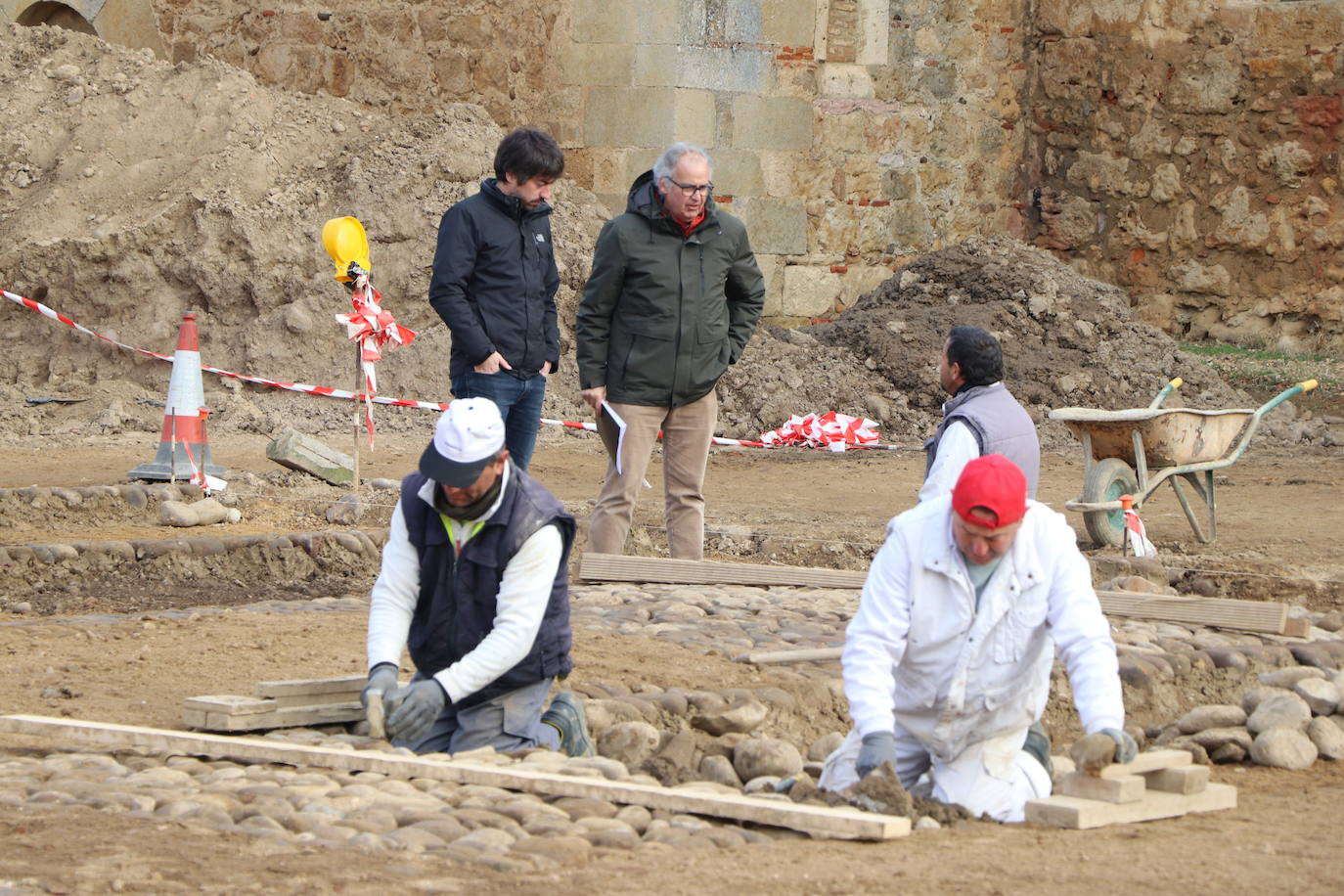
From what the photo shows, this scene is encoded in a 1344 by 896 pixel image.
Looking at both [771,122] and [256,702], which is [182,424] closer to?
[256,702]

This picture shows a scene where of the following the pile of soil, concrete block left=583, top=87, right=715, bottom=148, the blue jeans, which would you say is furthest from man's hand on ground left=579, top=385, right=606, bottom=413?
concrete block left=583, top=87, right=715, bottom=148

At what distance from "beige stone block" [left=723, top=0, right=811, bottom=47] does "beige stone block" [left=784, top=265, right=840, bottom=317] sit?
2303 mm

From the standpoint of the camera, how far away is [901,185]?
18141 millimetres

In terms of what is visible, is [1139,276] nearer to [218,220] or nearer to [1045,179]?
[1045,179]

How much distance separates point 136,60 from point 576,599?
10.0 m

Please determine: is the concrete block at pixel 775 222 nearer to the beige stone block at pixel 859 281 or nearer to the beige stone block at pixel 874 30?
the beige stone block at pixel 859 281

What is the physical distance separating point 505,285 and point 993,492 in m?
4.05

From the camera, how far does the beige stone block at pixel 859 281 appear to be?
18031 mm

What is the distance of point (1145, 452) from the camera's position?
9.70 m

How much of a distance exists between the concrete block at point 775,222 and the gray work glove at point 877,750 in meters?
13.3

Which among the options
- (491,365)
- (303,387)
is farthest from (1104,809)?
(303,387)

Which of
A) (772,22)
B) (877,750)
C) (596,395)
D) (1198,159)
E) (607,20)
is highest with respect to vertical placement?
(772,22)

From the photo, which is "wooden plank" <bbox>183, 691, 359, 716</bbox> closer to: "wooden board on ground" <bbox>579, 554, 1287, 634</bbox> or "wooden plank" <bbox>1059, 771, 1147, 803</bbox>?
"wooden plank" <bbox>1059, 771, 1147, 803</bbox>

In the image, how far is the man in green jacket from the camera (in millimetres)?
7547
